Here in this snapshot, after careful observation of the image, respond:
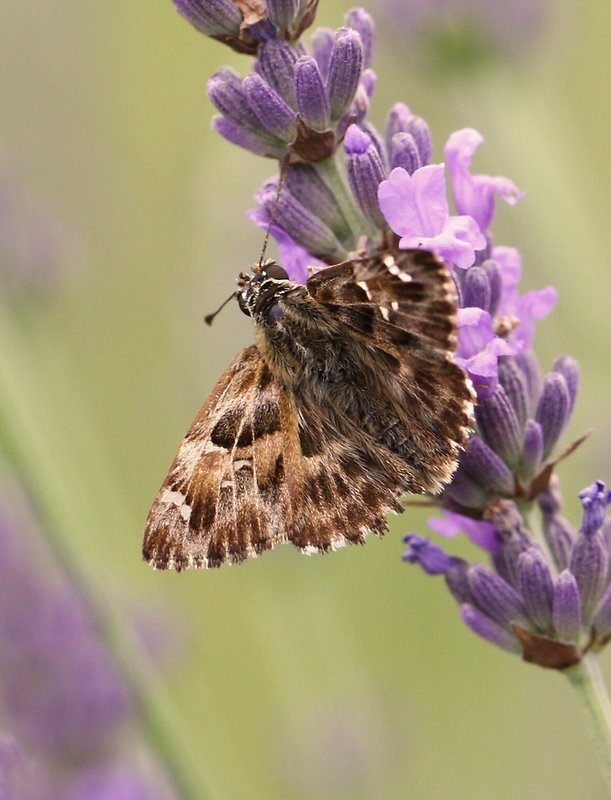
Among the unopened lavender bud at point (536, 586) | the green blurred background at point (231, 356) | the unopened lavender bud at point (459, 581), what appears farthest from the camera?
the green blurred background at point (231, 356)

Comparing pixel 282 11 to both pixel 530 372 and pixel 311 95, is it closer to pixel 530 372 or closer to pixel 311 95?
pixel 311 95

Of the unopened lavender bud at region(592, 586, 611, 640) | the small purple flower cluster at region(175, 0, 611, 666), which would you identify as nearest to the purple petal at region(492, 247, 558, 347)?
the small purple flower cluster at region(175, 0, 611, 666)

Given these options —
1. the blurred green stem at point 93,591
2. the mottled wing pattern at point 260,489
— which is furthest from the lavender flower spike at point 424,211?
the blurred green stem at point 93,591

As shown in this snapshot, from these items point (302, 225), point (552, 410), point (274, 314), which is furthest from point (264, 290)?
point (552, 410)

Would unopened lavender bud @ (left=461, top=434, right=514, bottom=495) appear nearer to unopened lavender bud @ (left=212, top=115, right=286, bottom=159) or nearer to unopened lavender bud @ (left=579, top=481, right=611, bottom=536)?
unopened lavender bud @ (left=579, top=481, right=611, bottom=536)

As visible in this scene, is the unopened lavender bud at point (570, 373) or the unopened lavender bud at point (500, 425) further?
the unopened lavender bud at point (570, 373)

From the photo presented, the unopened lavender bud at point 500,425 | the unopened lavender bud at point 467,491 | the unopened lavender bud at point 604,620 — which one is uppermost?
the unopened lavender bud at point 500,425

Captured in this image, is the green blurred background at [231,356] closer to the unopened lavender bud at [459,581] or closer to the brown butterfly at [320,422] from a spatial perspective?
the brown butterfly at [320,422]

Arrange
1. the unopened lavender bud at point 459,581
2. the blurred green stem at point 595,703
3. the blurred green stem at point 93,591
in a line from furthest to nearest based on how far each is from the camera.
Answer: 1. the blurred green stem at point 93,591
2. the unopened lavender bud at point 459,581
3. the blurred green stem at point 595,703
